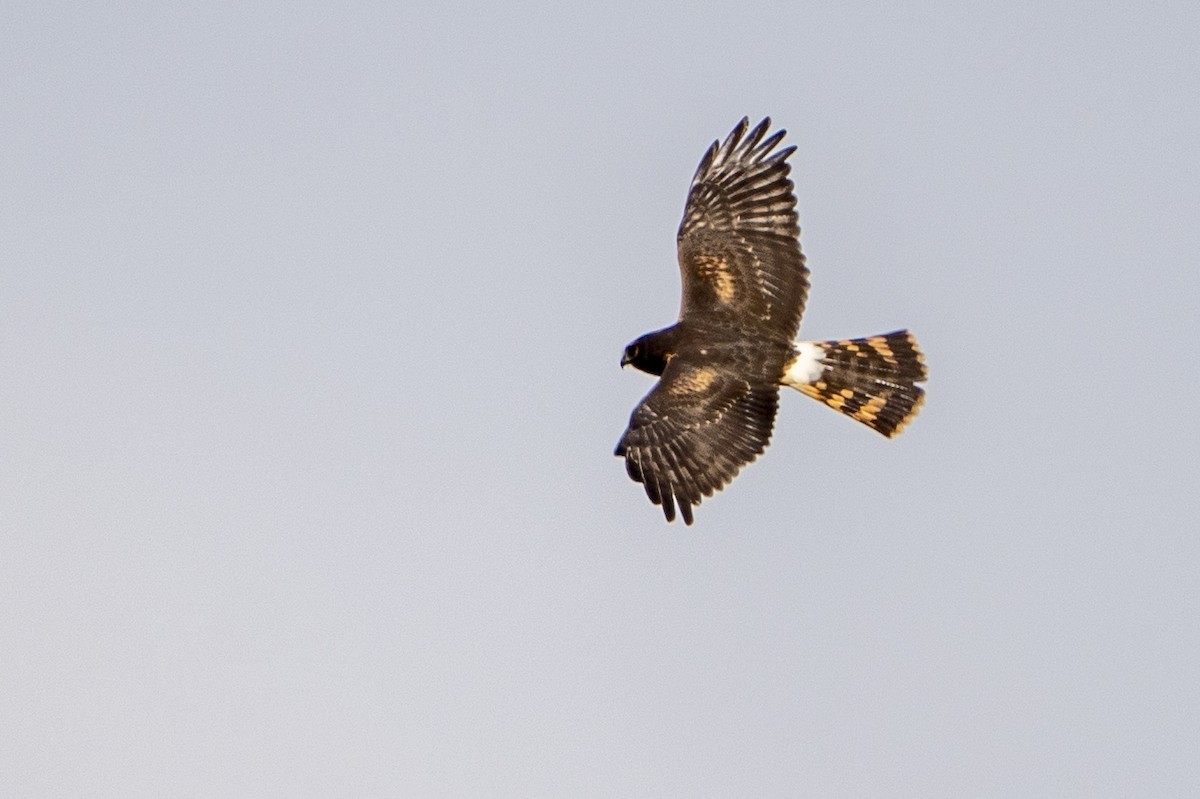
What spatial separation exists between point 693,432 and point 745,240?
1.88 m

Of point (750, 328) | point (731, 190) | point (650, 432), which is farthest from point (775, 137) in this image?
point (650, 432)

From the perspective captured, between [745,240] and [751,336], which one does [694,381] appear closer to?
[751,336]

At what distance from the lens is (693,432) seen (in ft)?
47.7

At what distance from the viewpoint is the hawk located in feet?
48.9

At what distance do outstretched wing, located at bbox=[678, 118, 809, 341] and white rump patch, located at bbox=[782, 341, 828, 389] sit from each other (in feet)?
0.49

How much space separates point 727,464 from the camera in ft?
47.5

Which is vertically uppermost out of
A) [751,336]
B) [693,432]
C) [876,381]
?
[751,336]

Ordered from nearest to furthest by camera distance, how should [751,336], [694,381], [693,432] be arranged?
[693,432] → [694,381] → [751,336]

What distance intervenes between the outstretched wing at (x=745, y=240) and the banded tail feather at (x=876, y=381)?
1.60 feet

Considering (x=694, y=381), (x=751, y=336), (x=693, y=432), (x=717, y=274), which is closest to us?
(x=693, y=432)

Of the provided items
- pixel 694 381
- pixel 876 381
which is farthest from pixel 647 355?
pixel 876 381

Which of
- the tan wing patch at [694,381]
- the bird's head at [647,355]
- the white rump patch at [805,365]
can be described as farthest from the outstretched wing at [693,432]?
the bird's head at [647,355]

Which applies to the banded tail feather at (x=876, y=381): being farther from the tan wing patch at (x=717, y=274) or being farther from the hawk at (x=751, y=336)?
the tan wing patch at (x=717, y=274)

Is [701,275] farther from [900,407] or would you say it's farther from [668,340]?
[900,407]
